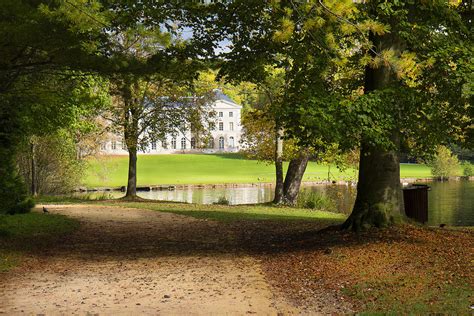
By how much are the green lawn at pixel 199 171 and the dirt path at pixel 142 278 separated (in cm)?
3956

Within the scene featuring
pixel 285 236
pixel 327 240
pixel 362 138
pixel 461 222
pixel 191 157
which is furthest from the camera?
pixel 191 157

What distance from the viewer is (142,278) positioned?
8.18m

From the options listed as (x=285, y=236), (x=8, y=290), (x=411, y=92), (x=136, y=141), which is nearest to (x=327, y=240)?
(x=285, y=236)

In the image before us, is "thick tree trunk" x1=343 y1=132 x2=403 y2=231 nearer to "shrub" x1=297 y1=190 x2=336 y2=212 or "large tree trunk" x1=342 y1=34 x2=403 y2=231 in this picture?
"large tree trunk" x1=342 y1=34 x2=403 y2=231

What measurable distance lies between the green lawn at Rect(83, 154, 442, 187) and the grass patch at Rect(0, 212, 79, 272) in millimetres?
36573

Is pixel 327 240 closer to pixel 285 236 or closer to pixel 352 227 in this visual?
pixel 352 227

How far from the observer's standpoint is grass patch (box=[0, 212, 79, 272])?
10.0 m

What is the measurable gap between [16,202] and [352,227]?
375 inches

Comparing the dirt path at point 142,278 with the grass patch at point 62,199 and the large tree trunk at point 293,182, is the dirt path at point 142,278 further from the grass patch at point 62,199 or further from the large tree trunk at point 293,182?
the grass patch at point 62,199

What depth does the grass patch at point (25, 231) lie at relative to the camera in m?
10.0

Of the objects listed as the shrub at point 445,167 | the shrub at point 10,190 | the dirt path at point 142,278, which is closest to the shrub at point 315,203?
the dirt path at point 142,278

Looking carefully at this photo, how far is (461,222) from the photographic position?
23.9 metres

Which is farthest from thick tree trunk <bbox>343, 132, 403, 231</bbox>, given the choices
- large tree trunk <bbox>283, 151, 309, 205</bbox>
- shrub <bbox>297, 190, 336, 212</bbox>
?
shrub <bbox>297, 190, 336, 212</bbox>

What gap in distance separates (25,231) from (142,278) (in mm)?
5865
